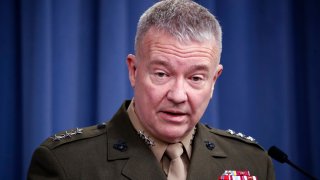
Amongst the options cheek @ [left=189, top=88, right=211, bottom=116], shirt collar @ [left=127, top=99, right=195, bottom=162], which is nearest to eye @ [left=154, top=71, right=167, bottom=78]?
cheek @ [left=189, top=88, right=211, bottom=116]

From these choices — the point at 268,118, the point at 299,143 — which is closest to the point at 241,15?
the point at 268,118

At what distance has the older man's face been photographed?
4.15ft

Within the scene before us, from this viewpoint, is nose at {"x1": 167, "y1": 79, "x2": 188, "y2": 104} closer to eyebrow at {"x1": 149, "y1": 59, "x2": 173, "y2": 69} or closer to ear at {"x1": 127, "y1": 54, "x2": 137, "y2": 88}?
eyebrow at {"x1": 149, "y1": 59, "x2": 173, "y2": 69}

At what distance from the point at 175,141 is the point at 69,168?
0.33 metres

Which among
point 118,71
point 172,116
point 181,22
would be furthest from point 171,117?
point 118,71

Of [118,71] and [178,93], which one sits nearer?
[178,93]

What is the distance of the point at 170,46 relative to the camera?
1265 millimetres

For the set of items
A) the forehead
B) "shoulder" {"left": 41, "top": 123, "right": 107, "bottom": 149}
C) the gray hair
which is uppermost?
the gray hair

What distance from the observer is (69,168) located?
1.32 m

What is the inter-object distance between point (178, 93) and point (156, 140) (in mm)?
207

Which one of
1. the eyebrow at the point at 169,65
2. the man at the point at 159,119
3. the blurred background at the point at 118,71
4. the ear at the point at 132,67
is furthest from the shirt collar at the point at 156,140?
the blurred background at the point at 118,71

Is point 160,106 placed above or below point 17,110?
above

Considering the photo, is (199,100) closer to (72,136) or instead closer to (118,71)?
(72,136)

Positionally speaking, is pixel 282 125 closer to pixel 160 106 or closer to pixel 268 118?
pixel 268 118
